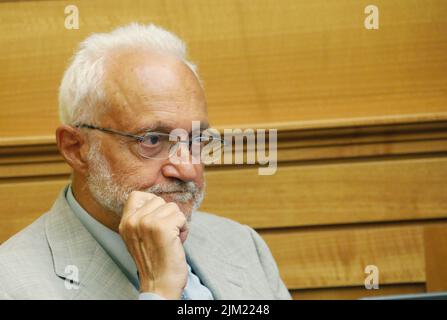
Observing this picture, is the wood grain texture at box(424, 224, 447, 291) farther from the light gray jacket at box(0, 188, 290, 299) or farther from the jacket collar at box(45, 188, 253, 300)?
the jacket collar at box(45, 188, 253, 300)

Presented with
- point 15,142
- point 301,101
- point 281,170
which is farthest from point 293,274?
point 15,142

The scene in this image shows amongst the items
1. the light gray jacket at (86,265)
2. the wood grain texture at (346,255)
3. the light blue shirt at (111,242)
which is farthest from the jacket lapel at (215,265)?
the wood grain texture at (346,255)

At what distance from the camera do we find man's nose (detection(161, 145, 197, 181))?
1.74 m

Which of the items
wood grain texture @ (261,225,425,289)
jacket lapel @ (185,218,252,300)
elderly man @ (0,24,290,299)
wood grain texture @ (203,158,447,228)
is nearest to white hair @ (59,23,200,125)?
elderly man @ (0,24,290,299)

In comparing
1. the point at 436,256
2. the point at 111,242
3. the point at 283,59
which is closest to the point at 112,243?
the point at 111,242

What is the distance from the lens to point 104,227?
1.79 m

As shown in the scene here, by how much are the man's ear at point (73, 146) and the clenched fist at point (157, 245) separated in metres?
0.27

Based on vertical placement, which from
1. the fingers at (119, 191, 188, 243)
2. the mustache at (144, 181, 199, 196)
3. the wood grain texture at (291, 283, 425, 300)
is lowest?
the wood grain texture at (291, 283, 425, 300)

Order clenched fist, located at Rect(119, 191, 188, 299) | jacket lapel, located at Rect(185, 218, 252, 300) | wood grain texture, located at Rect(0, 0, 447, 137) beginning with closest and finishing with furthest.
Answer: clenched fist, located at Rect(119, 191, 188, 299), jacket lapel, located at Rect(185, 218, 252, 300), wood grain texture, located at Rect(0, 0, 447, 137)

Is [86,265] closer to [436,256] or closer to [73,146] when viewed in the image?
[73,146]

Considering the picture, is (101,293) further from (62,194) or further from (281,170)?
(281,170)

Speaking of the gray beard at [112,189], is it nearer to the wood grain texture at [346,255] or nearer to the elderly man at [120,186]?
the elderly man at [120,186]

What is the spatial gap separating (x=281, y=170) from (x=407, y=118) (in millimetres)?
473

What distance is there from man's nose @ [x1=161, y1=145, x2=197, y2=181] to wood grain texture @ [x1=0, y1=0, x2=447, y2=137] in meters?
0.75
